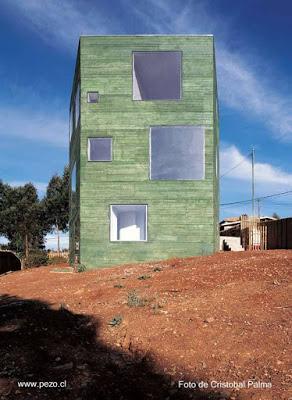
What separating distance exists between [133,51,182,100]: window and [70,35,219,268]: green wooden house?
0.16 feet

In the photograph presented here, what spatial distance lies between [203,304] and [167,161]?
507 inches

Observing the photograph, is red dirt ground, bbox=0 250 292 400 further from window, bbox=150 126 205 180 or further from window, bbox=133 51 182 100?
window, bbox=133 51 182 100

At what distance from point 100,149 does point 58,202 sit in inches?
1370

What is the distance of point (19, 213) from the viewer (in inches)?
2235

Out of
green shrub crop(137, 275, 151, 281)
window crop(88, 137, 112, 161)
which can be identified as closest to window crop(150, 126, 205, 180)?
window crop(88, 137, 112, 161)

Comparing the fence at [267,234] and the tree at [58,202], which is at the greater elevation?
the tree at [58,202]

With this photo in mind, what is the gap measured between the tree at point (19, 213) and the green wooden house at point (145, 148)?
3184 centimetres

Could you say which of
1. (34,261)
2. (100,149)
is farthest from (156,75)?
(34,261)

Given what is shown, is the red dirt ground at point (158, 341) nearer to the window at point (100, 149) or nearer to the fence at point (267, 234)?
the window at point (100, 149)

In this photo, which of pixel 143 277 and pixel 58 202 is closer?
pixel 143 277

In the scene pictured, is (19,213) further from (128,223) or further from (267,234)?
(128,223)

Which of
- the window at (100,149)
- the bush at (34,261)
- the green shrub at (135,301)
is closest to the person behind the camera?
the green shrub at (135,301)

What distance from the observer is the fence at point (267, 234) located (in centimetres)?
2941

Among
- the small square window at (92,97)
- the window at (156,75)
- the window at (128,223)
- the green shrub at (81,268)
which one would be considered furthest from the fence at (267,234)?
the small square window at (92,97)
